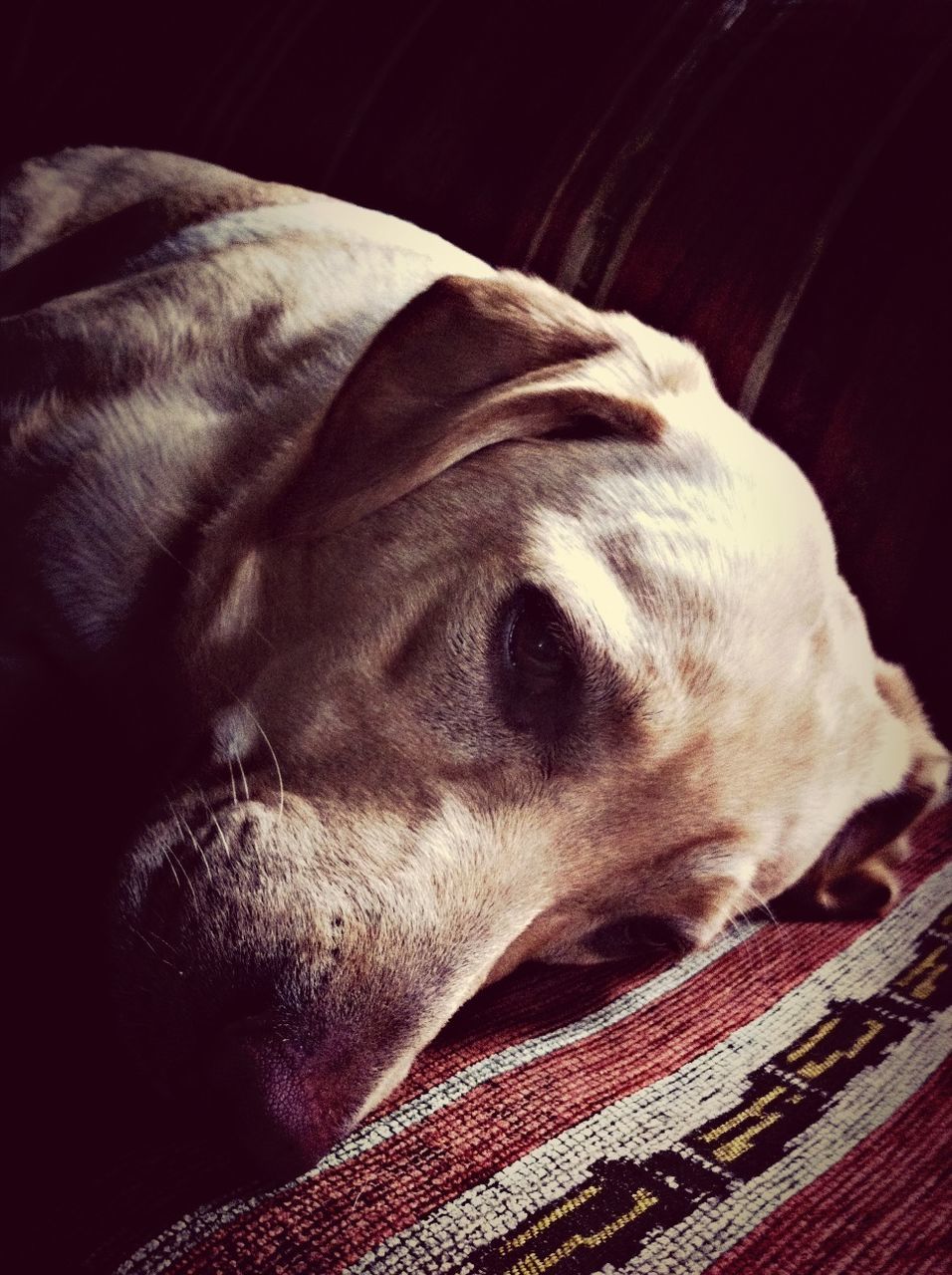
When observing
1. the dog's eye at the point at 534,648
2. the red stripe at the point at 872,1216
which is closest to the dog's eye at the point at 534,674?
the dog's eye at the point at 534,648

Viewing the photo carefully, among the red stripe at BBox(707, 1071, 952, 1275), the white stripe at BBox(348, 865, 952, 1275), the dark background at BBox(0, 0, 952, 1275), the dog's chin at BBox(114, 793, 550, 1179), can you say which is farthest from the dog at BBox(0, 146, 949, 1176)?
the red stripe at BBox(707, 1071, 952, 1275)

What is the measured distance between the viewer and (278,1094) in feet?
3.34

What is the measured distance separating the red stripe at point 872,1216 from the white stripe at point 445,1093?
34 centimetres

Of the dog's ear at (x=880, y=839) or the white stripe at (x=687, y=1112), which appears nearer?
the white stripe at (x=687, y=1112)

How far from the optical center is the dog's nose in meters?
0.98

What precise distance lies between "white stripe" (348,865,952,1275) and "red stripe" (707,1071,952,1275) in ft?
0.09

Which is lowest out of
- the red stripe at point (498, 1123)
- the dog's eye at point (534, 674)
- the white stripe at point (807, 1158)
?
the red stripe at point (498, 1123)

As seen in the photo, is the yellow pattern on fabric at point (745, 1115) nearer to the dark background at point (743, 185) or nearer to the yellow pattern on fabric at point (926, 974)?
the yellow pattern on fabric at point (926, 974)

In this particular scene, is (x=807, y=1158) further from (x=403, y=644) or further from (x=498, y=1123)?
(x=403, y=644)

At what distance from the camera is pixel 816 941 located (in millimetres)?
1698

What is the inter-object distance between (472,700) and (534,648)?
0.12m

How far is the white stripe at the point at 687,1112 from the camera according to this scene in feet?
3.03

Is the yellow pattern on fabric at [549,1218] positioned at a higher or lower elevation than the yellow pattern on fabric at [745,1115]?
higher

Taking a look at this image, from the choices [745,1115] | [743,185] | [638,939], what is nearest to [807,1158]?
[745,1115]
